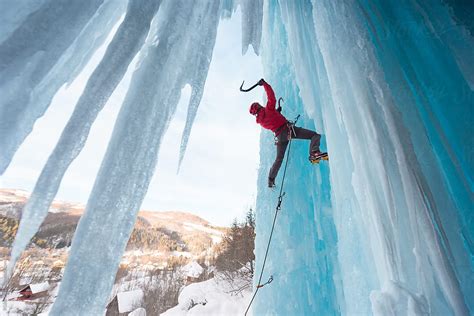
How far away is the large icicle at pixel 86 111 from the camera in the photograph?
102cm

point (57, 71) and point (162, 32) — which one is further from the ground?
point (162, 32)

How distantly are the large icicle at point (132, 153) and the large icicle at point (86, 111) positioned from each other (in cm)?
9

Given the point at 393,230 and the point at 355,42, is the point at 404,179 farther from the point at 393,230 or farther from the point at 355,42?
the point at 355,42

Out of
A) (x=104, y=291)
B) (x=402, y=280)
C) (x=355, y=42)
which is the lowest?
(x=104, y=291)

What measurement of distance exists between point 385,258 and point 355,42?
1.29 m

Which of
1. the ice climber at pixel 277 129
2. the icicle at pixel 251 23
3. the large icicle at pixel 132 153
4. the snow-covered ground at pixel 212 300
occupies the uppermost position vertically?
the icicle at pixel 251 23

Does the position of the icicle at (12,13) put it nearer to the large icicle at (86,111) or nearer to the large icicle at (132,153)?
the large icicle at (86,111)

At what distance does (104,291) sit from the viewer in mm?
1040

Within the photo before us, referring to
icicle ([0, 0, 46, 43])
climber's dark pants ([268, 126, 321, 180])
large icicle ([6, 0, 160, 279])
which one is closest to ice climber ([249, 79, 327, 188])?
A: climber's dark pants ([268, 126, 321, 180])

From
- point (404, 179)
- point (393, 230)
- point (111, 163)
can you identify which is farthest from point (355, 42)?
point (111, 163)

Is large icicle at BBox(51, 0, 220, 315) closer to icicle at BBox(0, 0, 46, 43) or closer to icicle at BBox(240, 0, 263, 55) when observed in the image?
icicle at BBox(0, 0, 46, 43)

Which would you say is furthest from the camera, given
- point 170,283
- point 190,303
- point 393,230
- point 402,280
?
point 170,283

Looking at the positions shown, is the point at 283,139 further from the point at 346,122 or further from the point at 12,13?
the point at 12,13

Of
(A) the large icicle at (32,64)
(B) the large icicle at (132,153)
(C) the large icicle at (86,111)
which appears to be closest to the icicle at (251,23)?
(B) the large icicle at (132,153)
